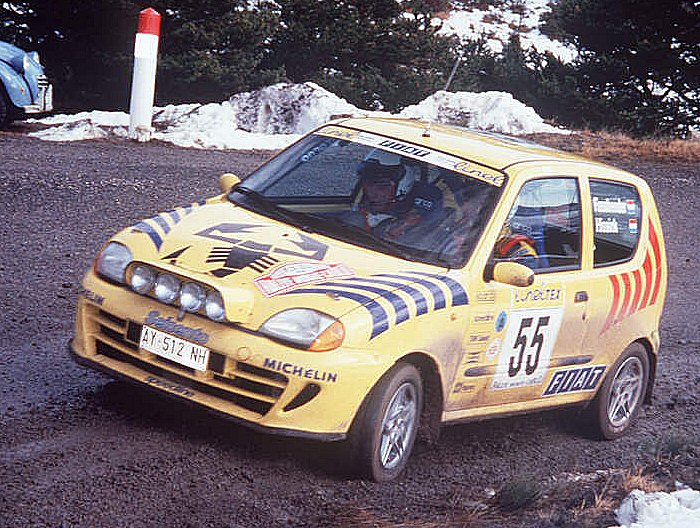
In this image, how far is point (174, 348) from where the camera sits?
500cm

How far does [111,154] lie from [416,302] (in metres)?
A: 8.50

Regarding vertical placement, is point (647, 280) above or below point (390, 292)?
below

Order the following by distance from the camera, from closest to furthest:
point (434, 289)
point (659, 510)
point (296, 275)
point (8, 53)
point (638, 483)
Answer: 1. point (659, 510)
2. point (296, 275)
3. point (434, 289)
4. point (638, 483)
5. point (8, 53)

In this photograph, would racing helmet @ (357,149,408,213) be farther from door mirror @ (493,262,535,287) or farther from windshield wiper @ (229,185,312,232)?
door mirror @ (493,262,535,287)

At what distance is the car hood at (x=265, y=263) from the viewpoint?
16.1 feet

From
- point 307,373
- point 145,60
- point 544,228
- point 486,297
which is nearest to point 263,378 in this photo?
point 307,373

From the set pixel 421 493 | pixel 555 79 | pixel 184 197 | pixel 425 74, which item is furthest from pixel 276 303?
pixel 555 79

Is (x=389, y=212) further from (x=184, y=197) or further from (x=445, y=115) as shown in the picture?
(x=445, y=115)

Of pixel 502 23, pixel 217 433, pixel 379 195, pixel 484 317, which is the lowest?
pixel 217 433

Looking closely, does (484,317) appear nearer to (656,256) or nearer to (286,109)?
(656,256)

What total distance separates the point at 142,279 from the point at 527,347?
2139 mm

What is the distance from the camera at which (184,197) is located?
37.9ft

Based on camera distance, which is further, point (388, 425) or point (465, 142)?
point (465, 142)

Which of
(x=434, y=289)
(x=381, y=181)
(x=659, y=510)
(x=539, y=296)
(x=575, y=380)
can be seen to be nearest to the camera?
(x=659, y=510)
